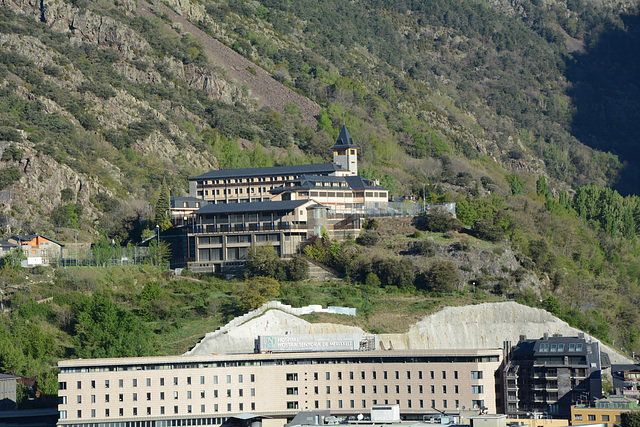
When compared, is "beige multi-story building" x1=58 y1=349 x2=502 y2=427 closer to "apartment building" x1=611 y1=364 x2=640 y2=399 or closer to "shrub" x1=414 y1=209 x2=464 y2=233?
"apartment building" x1=611 y1=364 x2=640 y2=399

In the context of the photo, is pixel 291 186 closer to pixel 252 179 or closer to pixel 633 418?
pixel 252 179

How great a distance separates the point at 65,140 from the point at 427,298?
243 feet

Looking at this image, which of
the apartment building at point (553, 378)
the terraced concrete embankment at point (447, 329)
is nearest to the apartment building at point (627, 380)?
the apartment building at point (553, 378)

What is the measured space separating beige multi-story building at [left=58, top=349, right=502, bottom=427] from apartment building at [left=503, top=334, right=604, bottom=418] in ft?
13.0

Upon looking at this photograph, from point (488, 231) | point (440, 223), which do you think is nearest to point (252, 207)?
point (440, 223)

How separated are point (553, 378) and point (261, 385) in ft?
91.8

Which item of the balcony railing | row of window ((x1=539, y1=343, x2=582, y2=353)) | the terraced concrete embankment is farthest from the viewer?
the balcony railing

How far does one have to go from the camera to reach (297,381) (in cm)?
12106

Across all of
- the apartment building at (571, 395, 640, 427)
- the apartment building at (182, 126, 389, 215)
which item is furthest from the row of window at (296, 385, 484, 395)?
the apartment building at (182, 126, 389, 215)

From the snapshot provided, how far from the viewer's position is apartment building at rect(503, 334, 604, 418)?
121 meters

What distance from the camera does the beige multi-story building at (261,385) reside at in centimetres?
11862

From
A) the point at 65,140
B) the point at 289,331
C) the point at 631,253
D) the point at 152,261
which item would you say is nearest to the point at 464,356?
the point at 289,331

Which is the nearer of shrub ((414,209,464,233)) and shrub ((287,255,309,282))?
shrub ((287,255,309,282))

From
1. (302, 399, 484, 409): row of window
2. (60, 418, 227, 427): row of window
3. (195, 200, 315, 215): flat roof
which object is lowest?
(60, 418, 227, 427): row of window
